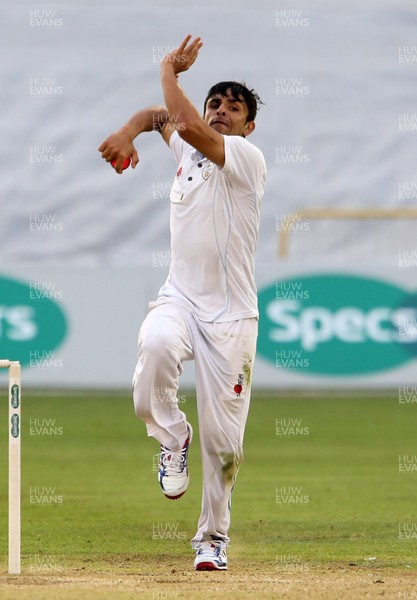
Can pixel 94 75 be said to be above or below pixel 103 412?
above

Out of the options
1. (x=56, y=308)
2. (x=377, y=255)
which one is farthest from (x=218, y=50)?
(x=56, y=308)

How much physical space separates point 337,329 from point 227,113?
11.3 metres

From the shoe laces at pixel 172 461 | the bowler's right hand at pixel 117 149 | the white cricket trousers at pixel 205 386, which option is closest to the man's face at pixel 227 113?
the bowler's right hand at pixel 117 149

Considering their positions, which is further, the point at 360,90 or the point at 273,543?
the point at 360,90

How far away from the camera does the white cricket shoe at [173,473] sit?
7496mm

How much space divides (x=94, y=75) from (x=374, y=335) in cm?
1077

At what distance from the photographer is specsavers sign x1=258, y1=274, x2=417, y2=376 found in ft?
62.2

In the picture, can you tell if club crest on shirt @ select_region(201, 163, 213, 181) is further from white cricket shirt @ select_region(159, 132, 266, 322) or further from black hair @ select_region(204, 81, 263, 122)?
black hair @ select_region(204, 81, 263, 122)

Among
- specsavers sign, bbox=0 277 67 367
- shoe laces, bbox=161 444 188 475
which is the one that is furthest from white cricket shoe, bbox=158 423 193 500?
specsavers sign, bbox=0 277 67 367

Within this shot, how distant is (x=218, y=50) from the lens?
27.7m

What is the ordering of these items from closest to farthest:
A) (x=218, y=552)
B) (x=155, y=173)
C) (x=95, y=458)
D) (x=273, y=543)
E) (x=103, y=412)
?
1. (x=218, y=552)
2. (x=273, y=543)
3. (x=95, y=458)
4. (x=103, y=412)
5. (x=155, y=173)

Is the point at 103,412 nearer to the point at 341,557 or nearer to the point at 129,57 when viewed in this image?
the point at 341,557

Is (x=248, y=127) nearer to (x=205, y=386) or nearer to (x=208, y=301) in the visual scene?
(x=208, y=301)

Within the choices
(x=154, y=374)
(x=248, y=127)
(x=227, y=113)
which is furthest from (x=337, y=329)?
(x=154, y=374)
